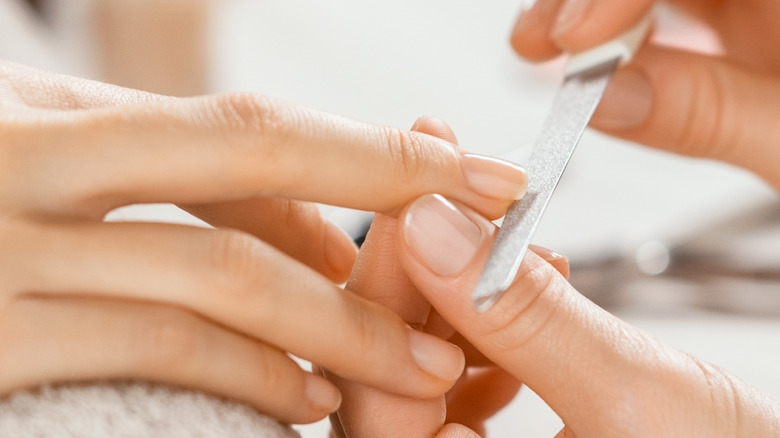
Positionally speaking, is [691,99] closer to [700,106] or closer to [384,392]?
[700,106]

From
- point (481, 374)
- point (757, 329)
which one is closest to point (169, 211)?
point (481, 374)

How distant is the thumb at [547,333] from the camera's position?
0.37 meters

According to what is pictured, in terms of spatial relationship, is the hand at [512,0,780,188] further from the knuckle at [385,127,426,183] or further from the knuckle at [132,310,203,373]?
the knuckle at [132,310,203,373]

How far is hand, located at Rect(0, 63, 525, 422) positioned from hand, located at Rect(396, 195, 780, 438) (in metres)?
0.02

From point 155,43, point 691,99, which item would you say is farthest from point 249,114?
point 155,43

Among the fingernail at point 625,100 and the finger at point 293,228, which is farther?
the fingernail at point 625,100

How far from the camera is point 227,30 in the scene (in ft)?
3.73

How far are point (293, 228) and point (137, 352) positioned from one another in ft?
0.43

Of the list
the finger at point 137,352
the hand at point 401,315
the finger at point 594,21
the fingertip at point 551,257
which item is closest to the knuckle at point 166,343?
the finger at point 137,352

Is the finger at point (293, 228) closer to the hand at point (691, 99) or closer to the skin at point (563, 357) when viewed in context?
the skin at point (563, 357)

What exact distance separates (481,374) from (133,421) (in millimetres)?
266

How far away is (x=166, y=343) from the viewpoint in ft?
1.11

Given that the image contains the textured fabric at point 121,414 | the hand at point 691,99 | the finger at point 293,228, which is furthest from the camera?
the hand at point 691,99

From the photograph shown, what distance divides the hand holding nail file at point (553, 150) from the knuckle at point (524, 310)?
1 cm
